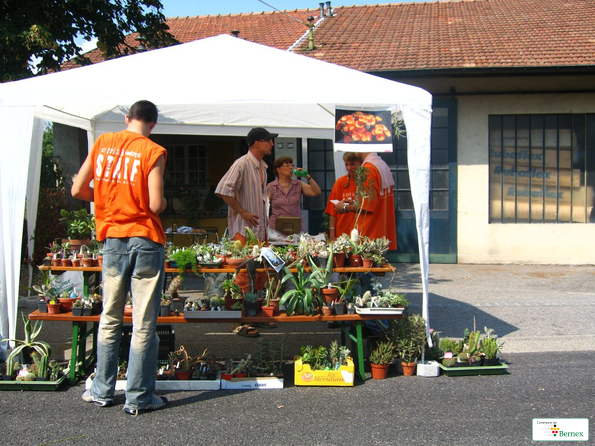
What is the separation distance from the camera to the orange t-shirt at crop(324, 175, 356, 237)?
5941 mm

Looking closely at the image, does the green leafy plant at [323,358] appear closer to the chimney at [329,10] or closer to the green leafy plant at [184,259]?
the green leafy plant at [184,259]

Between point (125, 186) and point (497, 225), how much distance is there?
24.8 ft

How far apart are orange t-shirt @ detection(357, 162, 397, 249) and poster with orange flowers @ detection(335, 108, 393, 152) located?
69 centimetres

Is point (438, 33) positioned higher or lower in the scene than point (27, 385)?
higher

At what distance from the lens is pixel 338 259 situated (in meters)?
4.95

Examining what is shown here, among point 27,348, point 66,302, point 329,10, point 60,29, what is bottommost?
point 27,348

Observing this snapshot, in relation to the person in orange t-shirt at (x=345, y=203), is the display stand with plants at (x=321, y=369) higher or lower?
lower

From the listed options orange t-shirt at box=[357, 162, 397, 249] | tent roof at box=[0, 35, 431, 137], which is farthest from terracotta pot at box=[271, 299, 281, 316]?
tent roof at box=[0, 35, 431, 137]

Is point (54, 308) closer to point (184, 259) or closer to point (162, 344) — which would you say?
point (162, 344)

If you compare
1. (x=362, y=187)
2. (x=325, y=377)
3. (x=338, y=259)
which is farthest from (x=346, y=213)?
(x=325, y=377)

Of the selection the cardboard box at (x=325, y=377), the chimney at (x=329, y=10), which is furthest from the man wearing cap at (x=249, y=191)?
the chimney at (x=329, y=10)

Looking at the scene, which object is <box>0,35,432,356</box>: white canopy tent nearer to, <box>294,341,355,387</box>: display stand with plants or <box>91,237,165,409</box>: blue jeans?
<box>294,341,355,387</box>: display stand with plants

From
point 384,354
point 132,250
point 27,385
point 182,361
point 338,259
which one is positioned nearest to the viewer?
point 132,250

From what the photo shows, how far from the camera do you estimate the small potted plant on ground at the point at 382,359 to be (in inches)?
182
